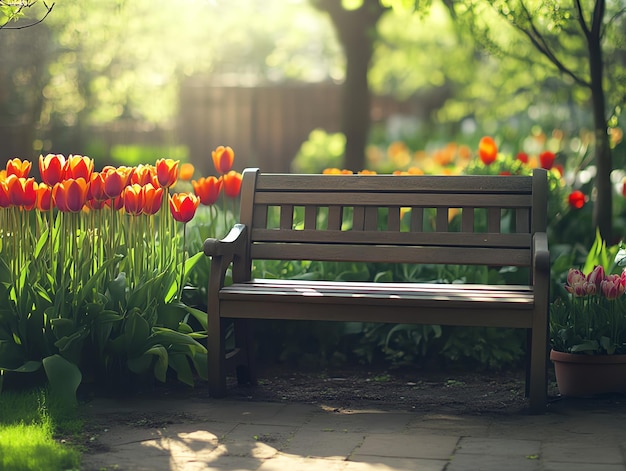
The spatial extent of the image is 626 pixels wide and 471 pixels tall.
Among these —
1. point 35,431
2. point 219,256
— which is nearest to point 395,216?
point 219,256

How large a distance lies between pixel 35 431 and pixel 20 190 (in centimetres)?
112

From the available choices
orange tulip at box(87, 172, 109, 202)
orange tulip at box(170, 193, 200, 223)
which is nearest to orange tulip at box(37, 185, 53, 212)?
orange tulip at box(87, 172, 109, 202)

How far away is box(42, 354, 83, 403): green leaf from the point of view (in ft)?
14.4

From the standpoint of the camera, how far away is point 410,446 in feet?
13.0

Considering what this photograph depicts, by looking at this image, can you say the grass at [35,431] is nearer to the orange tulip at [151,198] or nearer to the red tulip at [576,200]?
the orange tulip at [151,198]

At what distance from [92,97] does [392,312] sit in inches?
519

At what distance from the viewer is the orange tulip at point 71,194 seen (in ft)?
14.8

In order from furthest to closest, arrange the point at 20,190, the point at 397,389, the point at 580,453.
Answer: the point at 397,389, the point at 20,190, the point at 580,453

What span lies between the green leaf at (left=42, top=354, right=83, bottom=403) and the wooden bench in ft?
2.10

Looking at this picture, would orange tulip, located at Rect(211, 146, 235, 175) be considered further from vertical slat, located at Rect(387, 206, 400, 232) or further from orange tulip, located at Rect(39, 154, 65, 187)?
orange tulip, located at Rect(39, 154, 65, 187)

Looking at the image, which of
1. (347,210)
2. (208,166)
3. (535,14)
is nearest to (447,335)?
(347,210)

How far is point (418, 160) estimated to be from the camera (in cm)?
1545

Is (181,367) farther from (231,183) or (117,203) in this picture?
(231,183)

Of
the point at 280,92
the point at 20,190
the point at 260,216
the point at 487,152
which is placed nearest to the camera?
the point at 20,190
